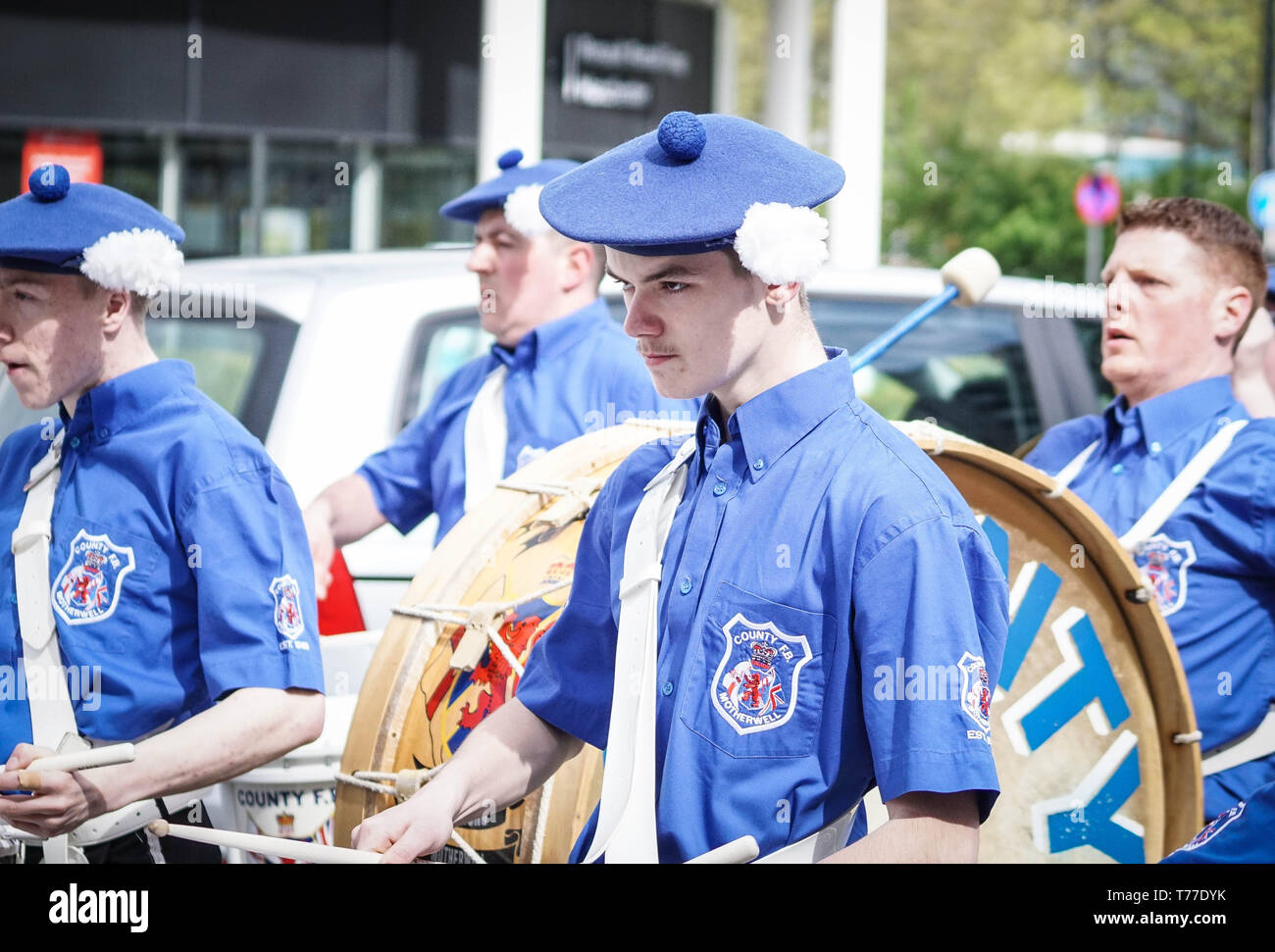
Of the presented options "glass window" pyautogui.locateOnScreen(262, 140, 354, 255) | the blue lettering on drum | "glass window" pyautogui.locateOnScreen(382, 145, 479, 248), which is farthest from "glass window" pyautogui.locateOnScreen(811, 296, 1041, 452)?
"glass window" pyautogui.locateOnScreen(382, 145, 479, 248)

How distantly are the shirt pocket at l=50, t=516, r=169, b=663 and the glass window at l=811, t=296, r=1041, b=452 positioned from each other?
3.02m

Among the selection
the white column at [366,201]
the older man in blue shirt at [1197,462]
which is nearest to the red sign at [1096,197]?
the white column at [366,201]

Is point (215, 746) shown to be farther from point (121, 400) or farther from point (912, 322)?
point (912, 322)

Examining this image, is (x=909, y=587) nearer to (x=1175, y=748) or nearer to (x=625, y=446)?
(x=625, y=446)

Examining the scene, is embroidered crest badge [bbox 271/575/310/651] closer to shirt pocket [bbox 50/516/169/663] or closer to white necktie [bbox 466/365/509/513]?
shirt pocket [bbox 50/516/169/663]

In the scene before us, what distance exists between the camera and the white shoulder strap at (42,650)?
105 inches

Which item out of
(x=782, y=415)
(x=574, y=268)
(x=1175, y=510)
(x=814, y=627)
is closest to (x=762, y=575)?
(x=814, y=627)

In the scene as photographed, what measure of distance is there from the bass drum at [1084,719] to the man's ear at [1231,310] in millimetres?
786

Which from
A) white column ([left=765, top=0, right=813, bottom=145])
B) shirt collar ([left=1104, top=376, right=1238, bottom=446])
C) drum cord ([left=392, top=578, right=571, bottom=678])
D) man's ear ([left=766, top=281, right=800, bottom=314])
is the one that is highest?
white column ([left=765, top=0, right=813, bottom=145])

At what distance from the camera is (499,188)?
4.42m

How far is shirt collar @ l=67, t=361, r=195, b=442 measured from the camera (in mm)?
2807

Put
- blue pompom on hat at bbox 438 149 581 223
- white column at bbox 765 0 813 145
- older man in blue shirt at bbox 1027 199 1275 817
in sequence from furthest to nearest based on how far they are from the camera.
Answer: white column at bbox 765 0 813 145 < blue pompom on hat at bbox 438 149 581 223 < older man in blue shirt at bbox 1027 199 1275 817
